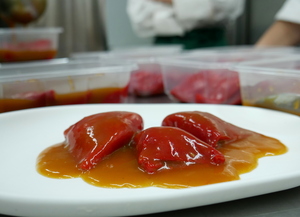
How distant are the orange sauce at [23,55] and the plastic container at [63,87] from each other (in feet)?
2.79

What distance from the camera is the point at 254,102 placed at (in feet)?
3.57

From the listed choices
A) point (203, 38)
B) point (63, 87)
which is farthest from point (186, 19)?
point (63, 87)

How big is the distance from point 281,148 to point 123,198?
0.42 meters

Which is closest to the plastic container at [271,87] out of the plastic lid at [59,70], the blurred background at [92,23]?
the plastic lid at [59,70]

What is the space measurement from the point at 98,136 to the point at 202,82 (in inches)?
24.3

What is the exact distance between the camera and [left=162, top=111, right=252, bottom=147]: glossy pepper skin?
0.73 meters

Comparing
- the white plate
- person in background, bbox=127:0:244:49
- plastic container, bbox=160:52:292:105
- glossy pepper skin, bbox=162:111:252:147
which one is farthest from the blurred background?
glossy pepper skin, bbox=162:111:252:147

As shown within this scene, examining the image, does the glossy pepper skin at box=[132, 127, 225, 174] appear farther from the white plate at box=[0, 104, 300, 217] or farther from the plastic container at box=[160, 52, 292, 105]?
the plastic container at box=[160, 52, 292, 105]

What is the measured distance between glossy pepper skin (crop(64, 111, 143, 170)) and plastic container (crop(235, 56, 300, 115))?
18.5 inches

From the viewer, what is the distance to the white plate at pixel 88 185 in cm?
47

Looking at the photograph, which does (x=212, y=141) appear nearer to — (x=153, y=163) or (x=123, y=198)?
(x=153, y=163)

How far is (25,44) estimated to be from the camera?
2.02 meters

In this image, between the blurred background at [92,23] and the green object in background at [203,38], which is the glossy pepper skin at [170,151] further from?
the blurred background at [92,23]

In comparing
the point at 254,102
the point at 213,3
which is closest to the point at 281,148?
the point at 254,102
